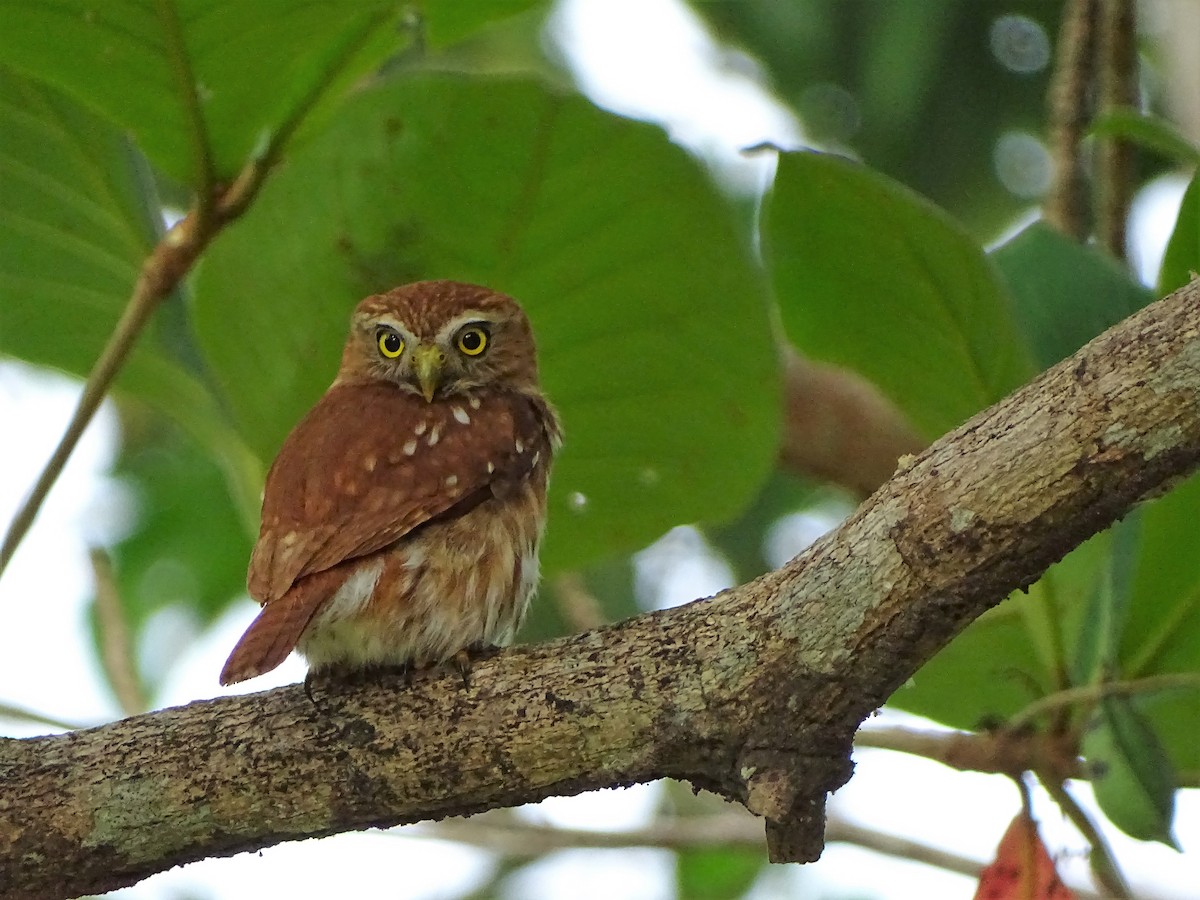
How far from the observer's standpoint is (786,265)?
2861mm

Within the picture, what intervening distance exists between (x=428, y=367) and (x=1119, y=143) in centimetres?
185

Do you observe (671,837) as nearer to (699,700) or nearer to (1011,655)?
(1011,655)

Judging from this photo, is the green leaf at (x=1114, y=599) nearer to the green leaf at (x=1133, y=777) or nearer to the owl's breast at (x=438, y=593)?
the green leaf at (x=1133, y=777)

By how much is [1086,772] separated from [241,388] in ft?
6.08

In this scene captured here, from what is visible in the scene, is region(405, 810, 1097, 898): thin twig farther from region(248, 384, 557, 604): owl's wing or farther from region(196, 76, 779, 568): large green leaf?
region(248, 384, 557, 604): owl's wing

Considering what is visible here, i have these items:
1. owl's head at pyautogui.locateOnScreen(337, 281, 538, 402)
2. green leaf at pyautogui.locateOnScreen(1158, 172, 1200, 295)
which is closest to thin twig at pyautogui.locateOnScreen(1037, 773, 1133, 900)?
green leaf at pyautogui.locateOnScreen(1158, 172, 1200, 295)

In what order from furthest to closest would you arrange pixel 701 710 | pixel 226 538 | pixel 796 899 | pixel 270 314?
1. pixel 796 899
2. pixel 226 538
3. pixel 270 314
4. pixel 701 710

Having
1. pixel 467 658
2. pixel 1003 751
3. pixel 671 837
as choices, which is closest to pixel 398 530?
pixel 467 658

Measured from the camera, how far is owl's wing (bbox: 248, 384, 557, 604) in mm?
2713

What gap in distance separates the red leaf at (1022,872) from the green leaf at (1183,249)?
95 centimetres

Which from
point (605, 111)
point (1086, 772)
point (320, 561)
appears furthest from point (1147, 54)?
point (320, 561)

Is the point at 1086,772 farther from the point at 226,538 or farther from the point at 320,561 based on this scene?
the point at 226,538

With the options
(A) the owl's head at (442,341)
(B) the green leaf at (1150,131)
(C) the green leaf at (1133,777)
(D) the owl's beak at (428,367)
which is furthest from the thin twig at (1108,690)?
(D) the owl's beak at (428,367)

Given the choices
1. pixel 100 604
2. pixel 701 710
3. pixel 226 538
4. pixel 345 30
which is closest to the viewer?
pixel 701 710
